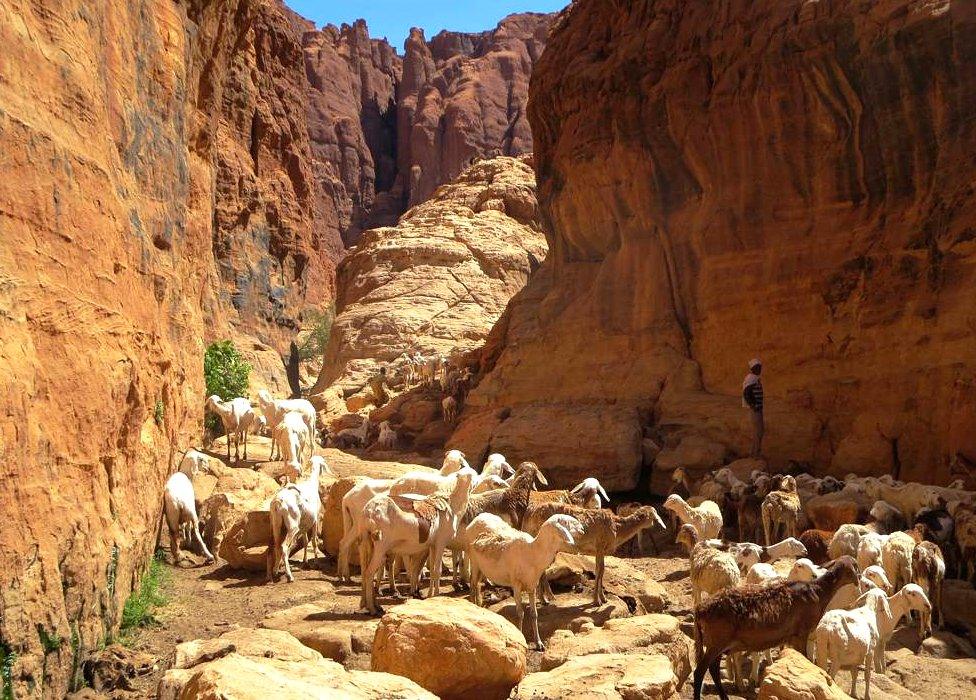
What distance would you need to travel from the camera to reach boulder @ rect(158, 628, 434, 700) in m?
5.36

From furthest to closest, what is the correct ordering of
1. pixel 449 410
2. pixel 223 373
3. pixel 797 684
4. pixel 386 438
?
pixel 449 410 → pixel 386 438 → pixel 223 373 → pixel 797 684

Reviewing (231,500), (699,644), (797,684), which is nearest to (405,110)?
(231,500)

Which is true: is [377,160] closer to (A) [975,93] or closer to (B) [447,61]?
(B) [447,61]

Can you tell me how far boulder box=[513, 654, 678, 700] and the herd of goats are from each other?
0.76m

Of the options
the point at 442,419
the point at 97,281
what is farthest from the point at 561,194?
the point at 97,281

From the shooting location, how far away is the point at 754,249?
22969 mm

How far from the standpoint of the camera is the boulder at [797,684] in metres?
7.04

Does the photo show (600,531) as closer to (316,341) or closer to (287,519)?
(287,519)

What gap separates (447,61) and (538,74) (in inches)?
3469

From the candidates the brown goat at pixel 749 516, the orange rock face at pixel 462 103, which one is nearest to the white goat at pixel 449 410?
the brown goat at pixel 749 516

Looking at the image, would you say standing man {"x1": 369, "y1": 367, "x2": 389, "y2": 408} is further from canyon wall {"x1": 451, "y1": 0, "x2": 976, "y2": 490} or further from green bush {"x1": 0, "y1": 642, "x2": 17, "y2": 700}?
green bush {"x1": 0, "y1": 642, "x2": 17, "y2": 700}

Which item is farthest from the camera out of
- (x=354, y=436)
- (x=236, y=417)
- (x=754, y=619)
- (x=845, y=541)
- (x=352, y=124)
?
(x=352, y=124)

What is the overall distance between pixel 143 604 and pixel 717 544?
7145 mm

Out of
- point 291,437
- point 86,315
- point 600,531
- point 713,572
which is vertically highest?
point 86,315
